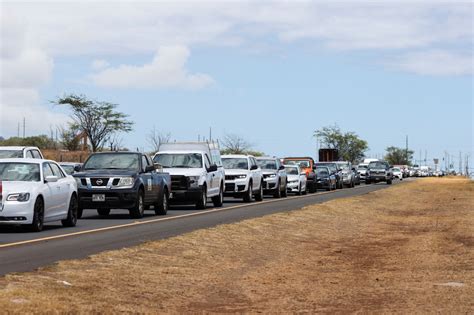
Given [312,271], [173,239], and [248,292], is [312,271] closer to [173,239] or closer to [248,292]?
[248,292]

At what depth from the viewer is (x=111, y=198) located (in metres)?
25.2

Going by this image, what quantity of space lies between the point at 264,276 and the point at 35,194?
24.6ft

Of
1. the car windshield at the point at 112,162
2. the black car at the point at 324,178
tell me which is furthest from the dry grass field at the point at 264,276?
the black car at the point at 324,178

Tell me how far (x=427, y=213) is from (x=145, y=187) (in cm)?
1130

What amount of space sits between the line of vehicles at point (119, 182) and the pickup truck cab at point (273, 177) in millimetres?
46

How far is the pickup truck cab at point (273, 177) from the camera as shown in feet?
142

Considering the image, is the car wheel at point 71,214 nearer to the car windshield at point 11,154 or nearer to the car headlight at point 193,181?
the car windshield at point 11,154

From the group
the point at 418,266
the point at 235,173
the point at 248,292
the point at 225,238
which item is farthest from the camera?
the point at 235,173

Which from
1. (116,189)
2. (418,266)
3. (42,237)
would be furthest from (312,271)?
(116,189)

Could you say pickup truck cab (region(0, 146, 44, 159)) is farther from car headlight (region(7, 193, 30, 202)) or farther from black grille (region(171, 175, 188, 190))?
car headlight (region(7, 193, 30, 202))

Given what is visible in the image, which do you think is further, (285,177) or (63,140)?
(63,140)

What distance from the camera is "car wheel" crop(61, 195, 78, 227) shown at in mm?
22108

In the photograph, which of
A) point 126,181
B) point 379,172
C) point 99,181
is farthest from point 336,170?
point 99,181

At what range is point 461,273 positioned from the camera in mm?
14406
